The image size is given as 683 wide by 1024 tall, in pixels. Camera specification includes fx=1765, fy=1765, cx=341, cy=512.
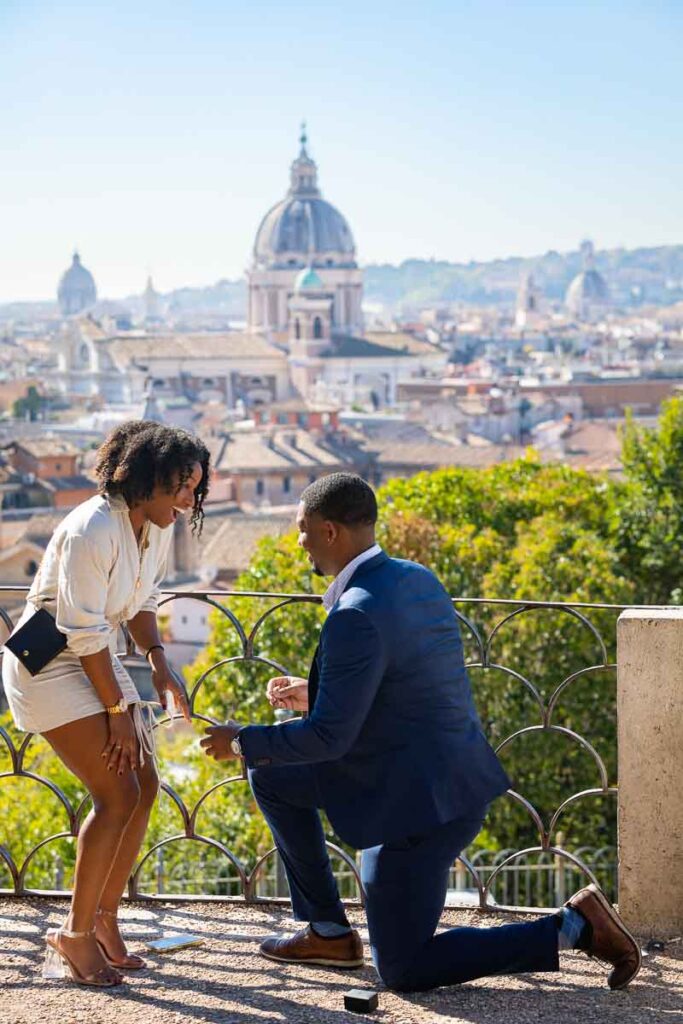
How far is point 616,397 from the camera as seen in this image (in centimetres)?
10000

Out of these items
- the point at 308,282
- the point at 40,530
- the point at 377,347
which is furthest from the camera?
the point at 308,282

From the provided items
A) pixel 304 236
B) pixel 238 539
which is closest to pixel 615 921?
pixel 238 539

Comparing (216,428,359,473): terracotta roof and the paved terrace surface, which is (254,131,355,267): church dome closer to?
(216,428,359,473): terracotta roof

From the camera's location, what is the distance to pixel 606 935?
11.5 feet

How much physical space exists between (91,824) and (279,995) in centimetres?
52

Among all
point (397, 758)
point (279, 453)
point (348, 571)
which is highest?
point (348, 571)

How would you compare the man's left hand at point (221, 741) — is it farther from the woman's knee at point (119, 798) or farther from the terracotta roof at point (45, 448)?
the terracotta roof at point (45, 448)

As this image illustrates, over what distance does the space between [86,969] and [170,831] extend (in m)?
10.7

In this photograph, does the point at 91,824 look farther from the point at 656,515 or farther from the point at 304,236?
the point at 304,236

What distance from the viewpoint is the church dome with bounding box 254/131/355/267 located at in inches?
4943

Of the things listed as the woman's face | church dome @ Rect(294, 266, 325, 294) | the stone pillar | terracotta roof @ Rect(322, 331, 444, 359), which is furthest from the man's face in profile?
church dome @ Rect(294, 266, 325, 294)

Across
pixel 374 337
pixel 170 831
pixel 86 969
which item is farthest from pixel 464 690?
pixel 374 337

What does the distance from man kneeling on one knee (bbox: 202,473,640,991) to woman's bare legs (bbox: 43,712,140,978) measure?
0.22 m

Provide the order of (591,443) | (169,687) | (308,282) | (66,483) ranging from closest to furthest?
(169,687) → (66,483) → (591,443) → (308,282)
